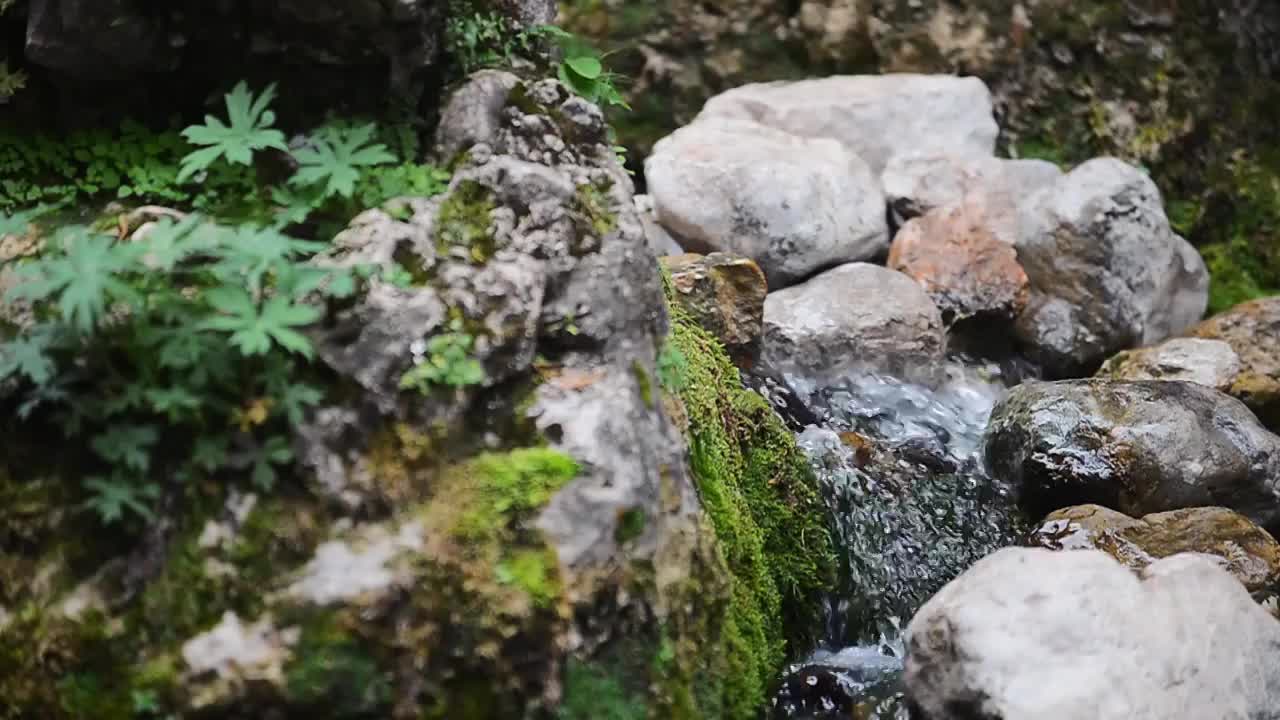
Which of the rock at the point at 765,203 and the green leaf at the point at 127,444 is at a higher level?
the green leaf at the point at 127,444

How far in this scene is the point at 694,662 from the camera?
10.6ft

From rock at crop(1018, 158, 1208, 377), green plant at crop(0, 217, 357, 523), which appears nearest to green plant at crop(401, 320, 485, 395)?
green plant at crop(0, 217, 357, 523)

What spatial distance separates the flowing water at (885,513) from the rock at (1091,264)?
3.06ft

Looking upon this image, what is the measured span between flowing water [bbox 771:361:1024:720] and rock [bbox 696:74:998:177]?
221cm

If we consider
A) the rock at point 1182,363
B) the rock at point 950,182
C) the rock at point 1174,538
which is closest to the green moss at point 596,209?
the rock at point 1174,538

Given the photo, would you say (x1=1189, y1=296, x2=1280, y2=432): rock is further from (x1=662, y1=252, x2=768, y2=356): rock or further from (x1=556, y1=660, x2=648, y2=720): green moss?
(x1=556, y1=660, x2=648, y2=720): green moss

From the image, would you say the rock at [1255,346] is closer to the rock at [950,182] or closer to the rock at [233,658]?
the rock at [950,182]

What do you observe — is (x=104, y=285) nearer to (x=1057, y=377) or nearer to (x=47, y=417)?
(x=47, y=417)

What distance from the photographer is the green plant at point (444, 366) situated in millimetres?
2896

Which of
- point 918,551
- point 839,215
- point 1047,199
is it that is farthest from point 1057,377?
point 918,551

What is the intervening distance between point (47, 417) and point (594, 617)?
1541 millimetres

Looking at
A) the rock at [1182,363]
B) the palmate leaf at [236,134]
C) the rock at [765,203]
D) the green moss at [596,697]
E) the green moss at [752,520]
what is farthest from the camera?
the rock at [765,203]

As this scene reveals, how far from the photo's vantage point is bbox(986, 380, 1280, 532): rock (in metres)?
5.11

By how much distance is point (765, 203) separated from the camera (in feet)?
22.1
